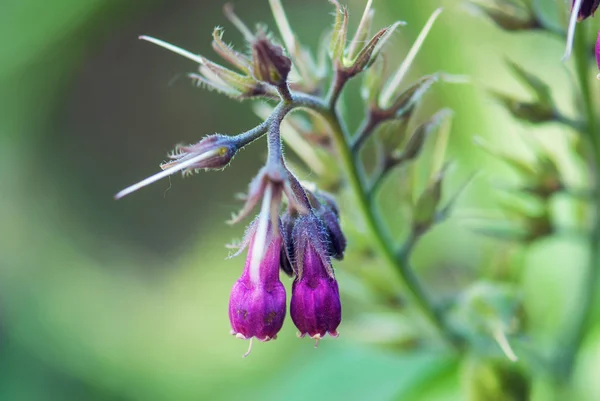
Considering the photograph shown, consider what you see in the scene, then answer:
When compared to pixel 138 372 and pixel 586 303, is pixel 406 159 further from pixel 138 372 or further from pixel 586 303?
pixel 138 372

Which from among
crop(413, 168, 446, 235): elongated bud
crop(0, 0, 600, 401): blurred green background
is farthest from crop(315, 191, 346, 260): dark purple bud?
crop(0, 0, 600, 401): blurred green background

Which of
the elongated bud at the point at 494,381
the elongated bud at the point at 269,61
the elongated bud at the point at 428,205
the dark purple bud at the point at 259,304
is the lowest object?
the elongated bud at the point at 494,381

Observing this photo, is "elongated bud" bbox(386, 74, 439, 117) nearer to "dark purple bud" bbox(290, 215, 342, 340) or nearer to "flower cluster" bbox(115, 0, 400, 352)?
"flower cluster" bbox(115, 0, 400, 352)

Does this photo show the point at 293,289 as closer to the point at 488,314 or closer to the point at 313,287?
the point at 313,287

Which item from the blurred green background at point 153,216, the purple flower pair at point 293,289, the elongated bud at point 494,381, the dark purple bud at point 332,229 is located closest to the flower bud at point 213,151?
the purple flower pair at point 293,289

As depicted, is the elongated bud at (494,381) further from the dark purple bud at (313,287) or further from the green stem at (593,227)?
the dark purple bud at (313,287)

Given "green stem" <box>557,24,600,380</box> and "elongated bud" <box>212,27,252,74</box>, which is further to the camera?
"green stem" <box>557,24,600,380</box>

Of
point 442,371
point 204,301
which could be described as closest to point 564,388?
point 442,371
